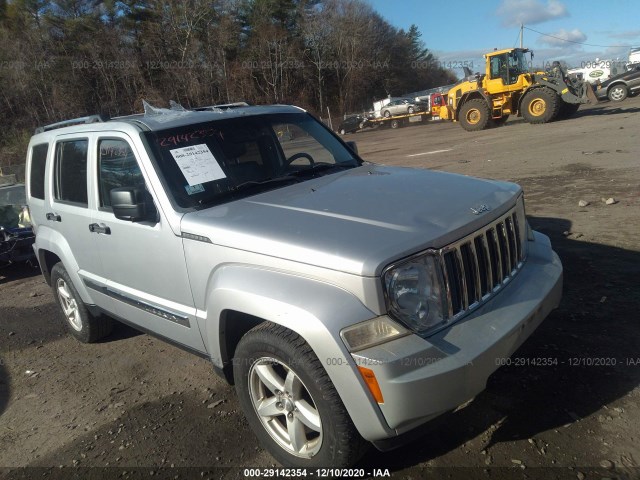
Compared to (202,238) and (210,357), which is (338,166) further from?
(210,357)

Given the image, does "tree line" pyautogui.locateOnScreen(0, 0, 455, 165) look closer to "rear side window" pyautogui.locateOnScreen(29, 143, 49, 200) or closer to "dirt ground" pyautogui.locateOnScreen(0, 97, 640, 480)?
"rear side window" pyautogui.locateOnScreen(29, 143, 49, 200)

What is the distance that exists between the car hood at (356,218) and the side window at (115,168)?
0.67 m

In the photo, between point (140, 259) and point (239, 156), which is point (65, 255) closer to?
point (140, 259)

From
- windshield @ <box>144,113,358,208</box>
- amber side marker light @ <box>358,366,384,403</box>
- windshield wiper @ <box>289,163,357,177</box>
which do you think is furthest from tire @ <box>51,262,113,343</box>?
amber side marker light @ <box>358,366,384,403</box>

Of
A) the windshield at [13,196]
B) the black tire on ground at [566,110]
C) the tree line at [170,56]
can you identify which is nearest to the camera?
the windshield at [13,196]

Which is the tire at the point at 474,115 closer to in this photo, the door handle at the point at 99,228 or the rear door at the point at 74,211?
the rear door at the point at 74,211

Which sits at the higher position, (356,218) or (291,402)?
(356,218)

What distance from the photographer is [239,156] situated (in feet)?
11.8

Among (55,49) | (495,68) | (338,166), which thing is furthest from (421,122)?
(338,166)

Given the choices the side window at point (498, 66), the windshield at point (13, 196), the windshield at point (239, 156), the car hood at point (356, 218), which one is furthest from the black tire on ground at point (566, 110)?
the car hood at point (356, 218)

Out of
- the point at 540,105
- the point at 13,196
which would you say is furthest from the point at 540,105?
the point at 13,196

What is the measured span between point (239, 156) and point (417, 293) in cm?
179

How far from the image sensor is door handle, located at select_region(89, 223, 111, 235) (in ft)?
11.8

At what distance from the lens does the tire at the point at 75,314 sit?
4508mm
